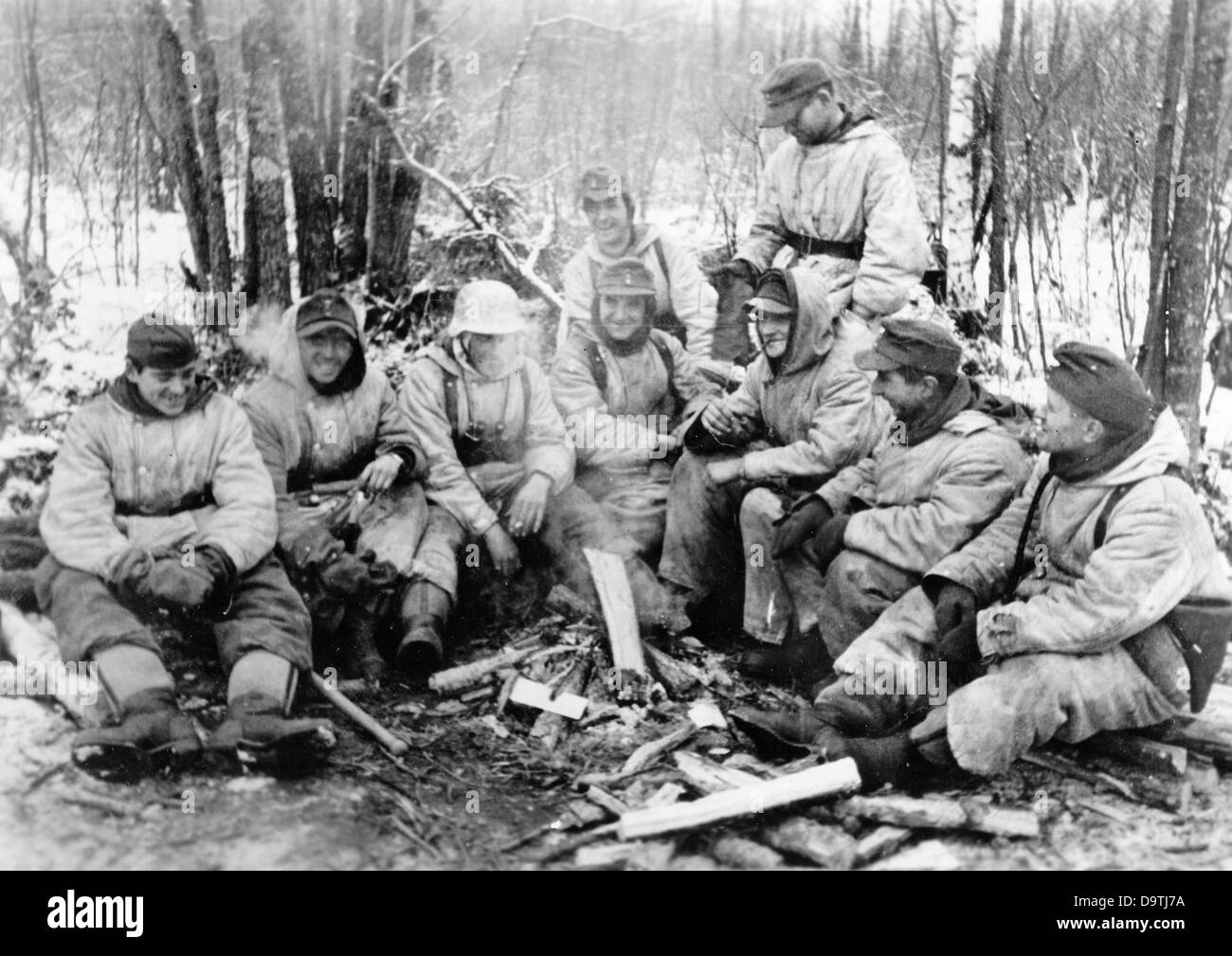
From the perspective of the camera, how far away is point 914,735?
3977 millimetres

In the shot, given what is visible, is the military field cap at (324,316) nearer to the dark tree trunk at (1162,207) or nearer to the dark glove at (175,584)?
the dark glove at (175,584)

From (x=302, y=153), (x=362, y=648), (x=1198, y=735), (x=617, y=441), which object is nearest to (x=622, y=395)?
(x=617, y=441)

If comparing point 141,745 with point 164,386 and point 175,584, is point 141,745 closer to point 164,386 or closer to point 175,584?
point 175,584

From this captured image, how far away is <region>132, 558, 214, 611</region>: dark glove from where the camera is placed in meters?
4.08

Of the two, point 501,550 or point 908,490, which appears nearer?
point 908,490

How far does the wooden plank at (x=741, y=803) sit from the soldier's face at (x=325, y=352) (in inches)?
80.7

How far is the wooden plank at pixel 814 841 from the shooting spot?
384 centimetres

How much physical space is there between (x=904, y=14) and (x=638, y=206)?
4.35 ft

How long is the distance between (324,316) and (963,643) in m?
2.64

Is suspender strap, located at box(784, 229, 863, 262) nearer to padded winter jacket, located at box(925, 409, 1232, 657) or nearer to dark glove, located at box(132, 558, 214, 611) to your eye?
padded winter jacket, located at box(925, 409, 1232, 657)

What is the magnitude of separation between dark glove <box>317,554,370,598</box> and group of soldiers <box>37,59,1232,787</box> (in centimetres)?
1

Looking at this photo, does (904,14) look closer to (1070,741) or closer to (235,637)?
(1070,741)

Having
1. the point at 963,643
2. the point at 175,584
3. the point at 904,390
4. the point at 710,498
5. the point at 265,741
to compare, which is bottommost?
the point at 265,741

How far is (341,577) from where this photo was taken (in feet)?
14.7
